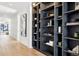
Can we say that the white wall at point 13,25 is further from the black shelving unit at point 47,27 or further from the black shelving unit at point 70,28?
the black shelving unit at point 47,27

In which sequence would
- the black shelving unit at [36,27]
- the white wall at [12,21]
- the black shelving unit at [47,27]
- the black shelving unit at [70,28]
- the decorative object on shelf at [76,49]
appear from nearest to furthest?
the white wall at [12,21] → the decorative object on shelf at [76,49] → the black shelving unit at [70,28] → the black shelving unit at [47,27] → the black shelving unit at [36,27]

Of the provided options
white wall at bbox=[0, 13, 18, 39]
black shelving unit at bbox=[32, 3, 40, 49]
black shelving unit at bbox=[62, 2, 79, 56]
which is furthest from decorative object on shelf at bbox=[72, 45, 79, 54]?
black shelving unit at bbox=[32, 3, 40, 49]

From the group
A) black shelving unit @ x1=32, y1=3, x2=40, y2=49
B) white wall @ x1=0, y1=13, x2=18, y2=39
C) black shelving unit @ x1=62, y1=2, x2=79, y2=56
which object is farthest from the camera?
black shelving unit @ x1=32, y1=3, x2=40, y2=49

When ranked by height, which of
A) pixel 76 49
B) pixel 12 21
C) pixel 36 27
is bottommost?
pixel 76 49

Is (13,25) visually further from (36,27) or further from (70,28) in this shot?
(36,27)

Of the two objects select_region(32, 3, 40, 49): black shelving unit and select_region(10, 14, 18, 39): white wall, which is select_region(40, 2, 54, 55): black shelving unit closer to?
select_region(32, 3, 40, 49): black shelving unit

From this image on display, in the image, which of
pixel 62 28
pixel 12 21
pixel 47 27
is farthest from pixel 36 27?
pixel 12 21

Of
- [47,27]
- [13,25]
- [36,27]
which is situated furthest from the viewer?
[36,27]

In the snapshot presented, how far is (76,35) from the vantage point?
353 centimetres

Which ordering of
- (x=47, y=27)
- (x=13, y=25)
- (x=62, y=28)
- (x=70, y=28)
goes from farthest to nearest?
(x=47, y=27) → (x=62, y=28) → (x=70, y=28) → (x=13, y=25)

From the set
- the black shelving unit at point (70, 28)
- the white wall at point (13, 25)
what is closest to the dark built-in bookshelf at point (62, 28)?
the black shelving unit at point (70, 28)

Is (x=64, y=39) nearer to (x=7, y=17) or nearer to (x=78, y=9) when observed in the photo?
(x=78, y=9)

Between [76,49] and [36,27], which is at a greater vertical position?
[36,27]

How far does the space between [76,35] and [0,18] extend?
155 centimetres
